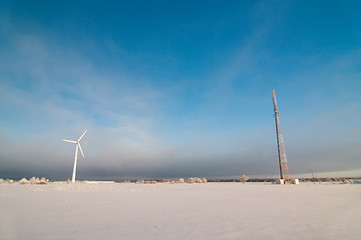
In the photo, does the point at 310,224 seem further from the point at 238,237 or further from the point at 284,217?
the point at 238,237

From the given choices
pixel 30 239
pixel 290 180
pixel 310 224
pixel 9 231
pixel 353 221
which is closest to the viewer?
pixel 30 239

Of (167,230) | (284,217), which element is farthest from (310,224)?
(167,230)

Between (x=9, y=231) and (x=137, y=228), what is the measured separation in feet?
11.6

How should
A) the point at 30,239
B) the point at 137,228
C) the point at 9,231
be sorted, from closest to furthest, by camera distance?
the point at 30,239 < the point at 9,231 < the point at 137,228

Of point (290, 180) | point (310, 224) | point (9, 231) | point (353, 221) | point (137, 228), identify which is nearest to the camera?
point (9, 231)

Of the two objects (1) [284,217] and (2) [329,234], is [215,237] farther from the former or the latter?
(1) [284,217]

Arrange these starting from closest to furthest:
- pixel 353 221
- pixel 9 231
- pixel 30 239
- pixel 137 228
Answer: pixel 30 239 → pixel 9 231 → pixel 137 228 → pixel 353 221

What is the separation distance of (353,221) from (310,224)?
2229 millimetres

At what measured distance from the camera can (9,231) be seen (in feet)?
17.7

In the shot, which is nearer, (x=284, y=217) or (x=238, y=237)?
(x=238, y=237)

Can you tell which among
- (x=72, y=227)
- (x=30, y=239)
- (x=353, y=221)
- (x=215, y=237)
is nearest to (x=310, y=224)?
(x=353, y=221)

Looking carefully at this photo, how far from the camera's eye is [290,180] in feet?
142

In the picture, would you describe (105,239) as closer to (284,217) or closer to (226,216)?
(226,216)

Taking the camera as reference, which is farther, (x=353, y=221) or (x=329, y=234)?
(x=353, y=221)
